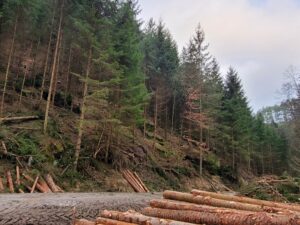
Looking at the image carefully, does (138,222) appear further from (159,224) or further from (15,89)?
(15,89)

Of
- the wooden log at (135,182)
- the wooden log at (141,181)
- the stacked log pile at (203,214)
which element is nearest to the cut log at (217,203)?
the stacked log pile at (203,214)

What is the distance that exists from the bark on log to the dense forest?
42.6 feet

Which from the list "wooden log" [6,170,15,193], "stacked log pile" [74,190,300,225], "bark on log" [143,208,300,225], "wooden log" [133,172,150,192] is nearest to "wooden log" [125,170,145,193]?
"wooden log" [133,172,150,192]

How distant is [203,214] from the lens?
5.08 metres

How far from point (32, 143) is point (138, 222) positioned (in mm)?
14765

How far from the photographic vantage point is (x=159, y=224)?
4883 mm

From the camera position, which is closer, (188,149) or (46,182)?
(46,182)

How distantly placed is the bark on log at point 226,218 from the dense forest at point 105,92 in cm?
1299

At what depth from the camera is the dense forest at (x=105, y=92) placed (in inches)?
802

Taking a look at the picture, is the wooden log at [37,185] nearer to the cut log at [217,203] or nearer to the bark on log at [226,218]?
the cut log at [217,203]

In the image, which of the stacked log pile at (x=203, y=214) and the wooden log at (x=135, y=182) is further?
the wooden log at (x=135, y=182)

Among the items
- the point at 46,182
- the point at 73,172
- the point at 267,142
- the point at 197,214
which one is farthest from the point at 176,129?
the point at 197,214

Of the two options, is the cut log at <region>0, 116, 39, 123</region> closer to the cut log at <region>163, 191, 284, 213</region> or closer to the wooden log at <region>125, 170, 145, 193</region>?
the wooden log at <region>125, 170, 145, 193</region>

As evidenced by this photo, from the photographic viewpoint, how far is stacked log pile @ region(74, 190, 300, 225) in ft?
14.9
